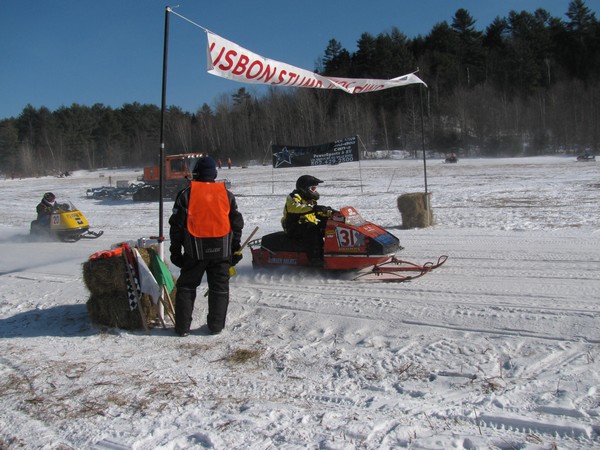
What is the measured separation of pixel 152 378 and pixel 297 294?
2.65 meters

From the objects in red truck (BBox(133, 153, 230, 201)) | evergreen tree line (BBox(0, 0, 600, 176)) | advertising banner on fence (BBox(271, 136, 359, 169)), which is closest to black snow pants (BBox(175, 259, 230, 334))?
advertising banner on fence (BBox(271, 136, 359, 169))

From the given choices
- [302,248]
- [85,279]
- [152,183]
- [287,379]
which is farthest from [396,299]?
[152,183]

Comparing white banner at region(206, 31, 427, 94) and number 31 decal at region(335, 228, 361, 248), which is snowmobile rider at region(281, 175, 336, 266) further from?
white banner at region(206, 31, 427, 94)

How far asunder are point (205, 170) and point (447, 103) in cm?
6600

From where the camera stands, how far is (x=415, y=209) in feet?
37.8

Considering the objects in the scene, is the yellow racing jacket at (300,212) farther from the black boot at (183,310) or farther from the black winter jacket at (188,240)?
the black boot at (183,310)

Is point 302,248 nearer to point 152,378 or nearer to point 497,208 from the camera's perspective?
point 152,378

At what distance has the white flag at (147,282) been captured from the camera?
529 centimetres

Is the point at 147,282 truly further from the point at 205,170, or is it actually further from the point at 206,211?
the point at 205,170

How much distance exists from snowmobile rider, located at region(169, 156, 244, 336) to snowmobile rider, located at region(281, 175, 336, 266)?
207 centimetres

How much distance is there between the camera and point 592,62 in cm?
6675

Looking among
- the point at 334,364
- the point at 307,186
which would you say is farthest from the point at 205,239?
the point at 307,186

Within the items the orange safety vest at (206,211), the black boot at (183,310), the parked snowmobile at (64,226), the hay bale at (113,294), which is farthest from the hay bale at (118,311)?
the parked snowmobile at (64,226)

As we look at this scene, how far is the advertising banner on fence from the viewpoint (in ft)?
56.1
